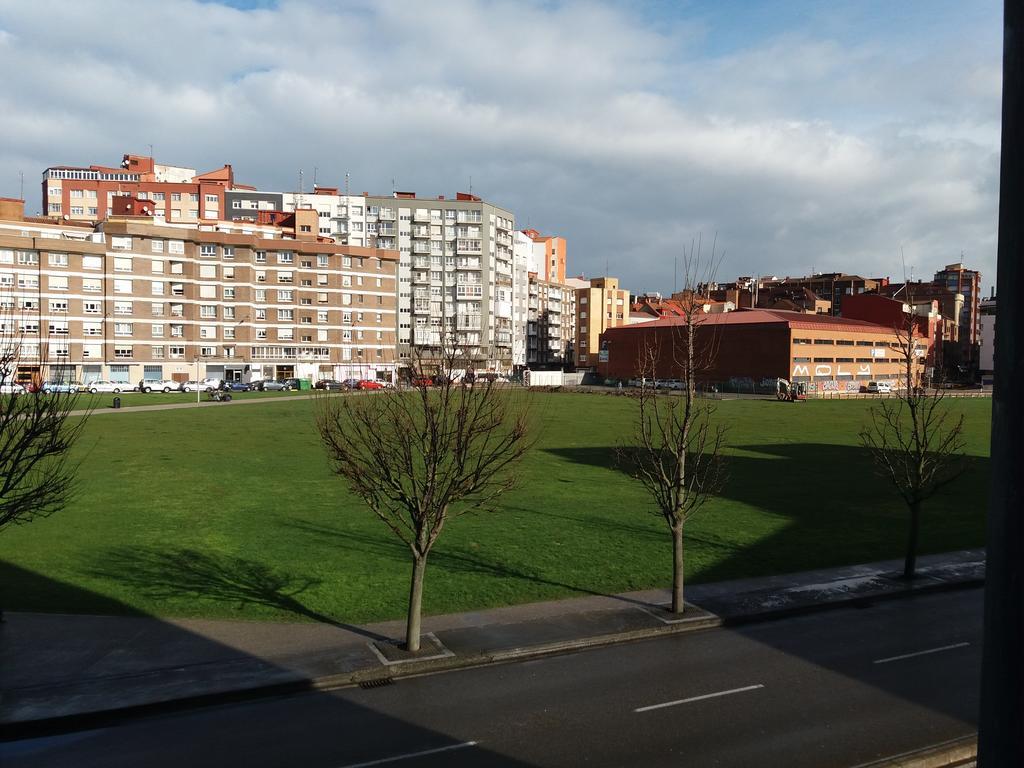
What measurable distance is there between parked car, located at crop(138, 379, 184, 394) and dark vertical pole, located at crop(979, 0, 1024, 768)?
85.5m

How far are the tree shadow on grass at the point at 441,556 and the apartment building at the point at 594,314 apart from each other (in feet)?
377

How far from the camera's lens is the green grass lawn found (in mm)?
15344

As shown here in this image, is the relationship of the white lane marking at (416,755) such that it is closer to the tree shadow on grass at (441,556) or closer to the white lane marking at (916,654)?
the tree shadow on grass at (441,556)

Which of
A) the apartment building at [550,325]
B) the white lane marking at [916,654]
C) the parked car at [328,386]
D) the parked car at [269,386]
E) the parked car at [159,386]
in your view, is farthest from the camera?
the apartment building at [550,325]

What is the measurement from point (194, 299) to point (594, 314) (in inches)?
2860

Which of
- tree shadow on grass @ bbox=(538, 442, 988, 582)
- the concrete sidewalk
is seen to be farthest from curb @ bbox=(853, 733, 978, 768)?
tree shadow on grass @ bbox=(538, 442, 988, 582)

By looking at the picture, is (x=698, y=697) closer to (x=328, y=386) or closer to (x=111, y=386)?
(x=328, y=386)

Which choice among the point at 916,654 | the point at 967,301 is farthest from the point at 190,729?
the point at 967,301

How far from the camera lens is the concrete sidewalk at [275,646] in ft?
33.9

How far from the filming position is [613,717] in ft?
32.5

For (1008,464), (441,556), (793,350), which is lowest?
(441,556)

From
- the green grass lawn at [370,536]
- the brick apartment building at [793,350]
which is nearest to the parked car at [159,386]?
the green grass lawn at [370,536]

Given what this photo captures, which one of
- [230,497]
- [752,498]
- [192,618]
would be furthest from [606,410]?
[192,618]

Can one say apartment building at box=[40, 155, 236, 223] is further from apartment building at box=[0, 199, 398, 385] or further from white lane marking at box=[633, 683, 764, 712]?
white lane marking at box=[633, 683, 764, 712]
